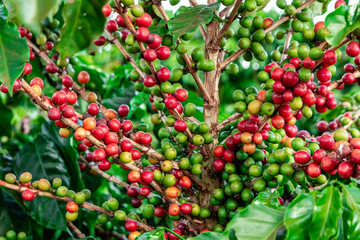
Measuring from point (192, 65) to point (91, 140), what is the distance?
34 centimetres

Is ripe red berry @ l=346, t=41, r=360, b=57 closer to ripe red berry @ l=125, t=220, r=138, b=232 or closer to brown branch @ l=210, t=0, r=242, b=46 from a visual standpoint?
brown branch @ l=210, t=0, r=242, b=46

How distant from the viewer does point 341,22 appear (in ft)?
2.29

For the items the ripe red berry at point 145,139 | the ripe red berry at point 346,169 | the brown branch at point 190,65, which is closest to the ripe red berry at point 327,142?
the ripe red berry at point 346,169

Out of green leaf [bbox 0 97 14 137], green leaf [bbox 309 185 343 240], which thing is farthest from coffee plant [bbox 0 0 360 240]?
green leaf [bbox 0 97 14 137]

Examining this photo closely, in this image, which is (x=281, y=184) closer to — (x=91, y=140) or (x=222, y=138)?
(x=222, y=138)

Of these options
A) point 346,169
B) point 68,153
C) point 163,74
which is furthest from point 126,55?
point 346,169

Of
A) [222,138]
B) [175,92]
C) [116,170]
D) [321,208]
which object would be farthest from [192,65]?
[116,170]

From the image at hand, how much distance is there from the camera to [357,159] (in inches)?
27.3

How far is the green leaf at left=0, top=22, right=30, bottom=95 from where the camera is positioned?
768mm

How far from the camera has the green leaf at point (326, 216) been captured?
562mm

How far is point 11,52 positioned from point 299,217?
2.31 ft

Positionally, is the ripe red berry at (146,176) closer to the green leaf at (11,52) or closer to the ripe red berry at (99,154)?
the ripe red berry at (99,154)

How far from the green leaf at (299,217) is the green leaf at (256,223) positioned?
0.17 feet

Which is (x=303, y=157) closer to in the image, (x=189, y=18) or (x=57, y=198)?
(x=189, y=18)
